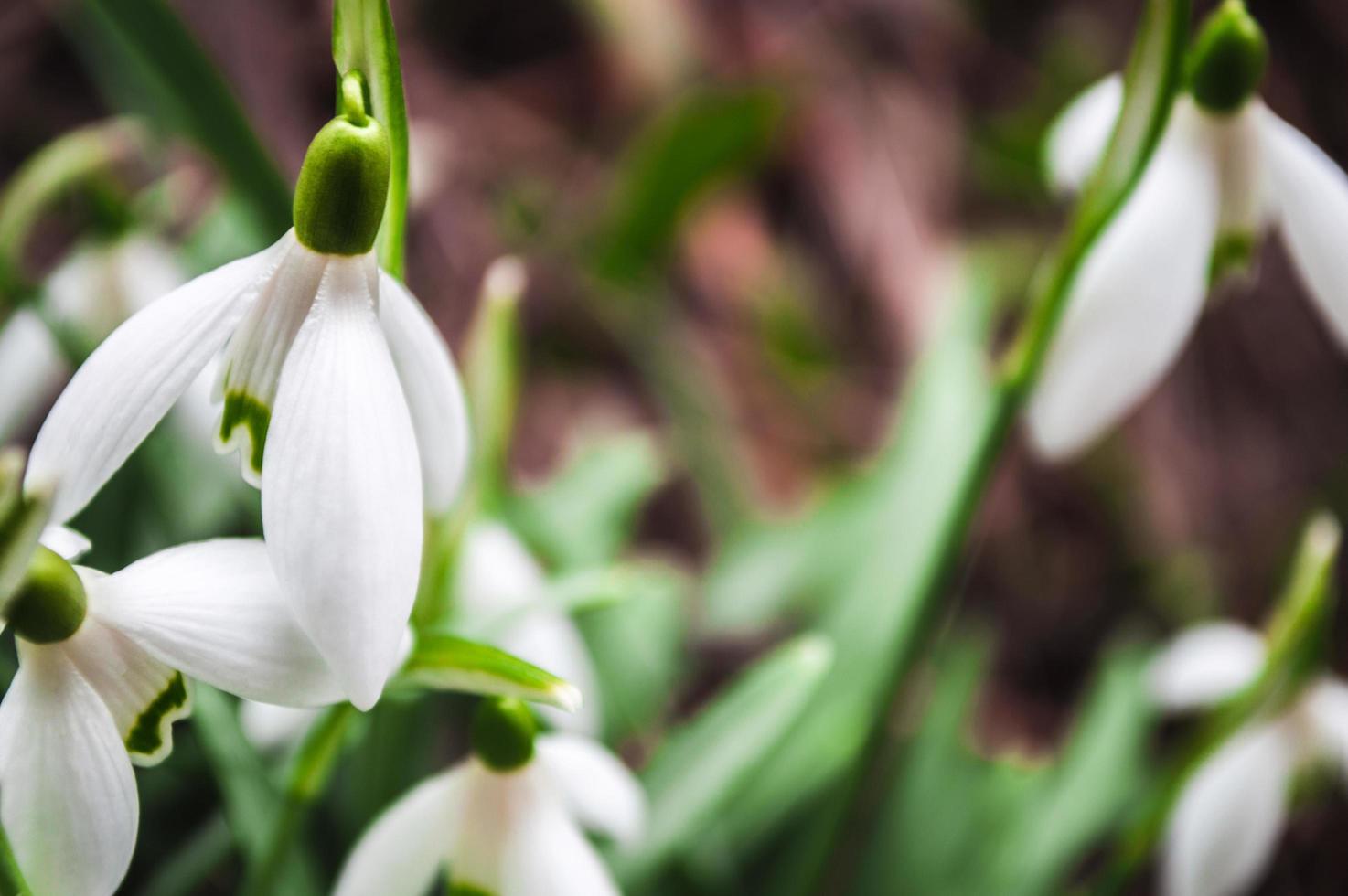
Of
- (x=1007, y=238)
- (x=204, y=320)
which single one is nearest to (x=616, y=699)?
(x=204, y=320)

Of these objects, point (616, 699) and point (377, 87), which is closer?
point (377, 87)

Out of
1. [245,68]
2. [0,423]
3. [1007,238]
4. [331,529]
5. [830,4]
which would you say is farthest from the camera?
[830,4]

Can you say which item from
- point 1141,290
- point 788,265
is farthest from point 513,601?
point 788,265

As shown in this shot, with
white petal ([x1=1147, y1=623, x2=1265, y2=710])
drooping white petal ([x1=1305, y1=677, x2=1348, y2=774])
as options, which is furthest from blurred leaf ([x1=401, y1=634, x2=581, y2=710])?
white petal ([x1=1147, y1=623, x2=1265, y2=710])

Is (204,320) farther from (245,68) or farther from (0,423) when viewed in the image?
(245,68)

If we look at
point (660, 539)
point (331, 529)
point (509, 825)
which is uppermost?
point (331, 529)

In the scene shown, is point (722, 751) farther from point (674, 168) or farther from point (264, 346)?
point (674, 168)
